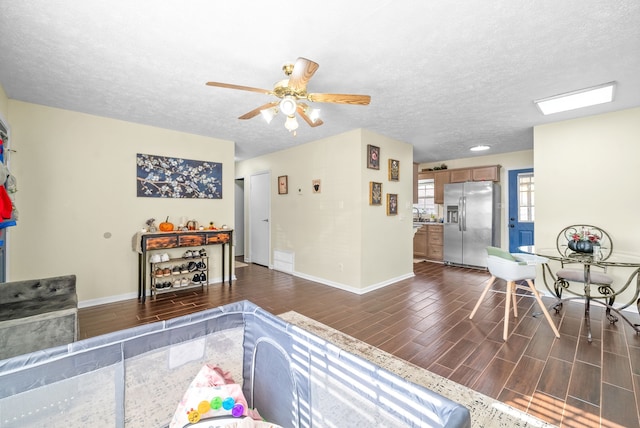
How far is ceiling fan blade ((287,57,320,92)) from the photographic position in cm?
172

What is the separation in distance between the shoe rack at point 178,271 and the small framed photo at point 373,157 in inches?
115

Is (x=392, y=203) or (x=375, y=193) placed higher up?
(x=375, y=193)

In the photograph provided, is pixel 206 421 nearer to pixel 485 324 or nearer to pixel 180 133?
pixel 485 324

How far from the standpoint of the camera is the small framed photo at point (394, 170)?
4.58 meters

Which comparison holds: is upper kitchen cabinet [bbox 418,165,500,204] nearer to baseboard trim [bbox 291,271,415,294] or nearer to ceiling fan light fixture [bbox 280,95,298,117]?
baseboard trim [bbox 291,271,415,294]

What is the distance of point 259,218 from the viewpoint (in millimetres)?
6156

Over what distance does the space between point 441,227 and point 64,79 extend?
6590mm

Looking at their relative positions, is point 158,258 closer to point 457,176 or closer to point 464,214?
point 464,214

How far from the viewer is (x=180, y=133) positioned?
13.7ft

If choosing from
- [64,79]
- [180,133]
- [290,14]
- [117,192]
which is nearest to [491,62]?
[290,14]

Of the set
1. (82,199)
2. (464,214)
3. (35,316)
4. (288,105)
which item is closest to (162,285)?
(82,199)

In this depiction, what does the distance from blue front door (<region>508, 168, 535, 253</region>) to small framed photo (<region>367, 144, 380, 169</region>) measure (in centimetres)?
345

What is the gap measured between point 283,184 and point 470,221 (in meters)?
4.02

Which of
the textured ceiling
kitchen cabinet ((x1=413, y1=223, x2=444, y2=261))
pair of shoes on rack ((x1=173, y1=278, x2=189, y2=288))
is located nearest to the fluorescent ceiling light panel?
the textured ceiling
